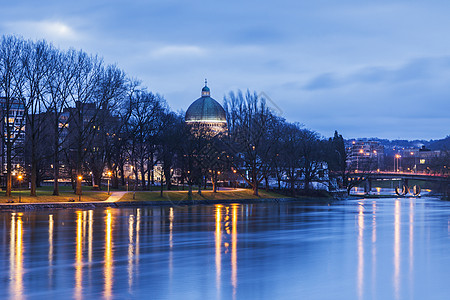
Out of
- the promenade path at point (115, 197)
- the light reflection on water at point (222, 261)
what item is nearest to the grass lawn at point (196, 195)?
the promenade path at point (115, 197)

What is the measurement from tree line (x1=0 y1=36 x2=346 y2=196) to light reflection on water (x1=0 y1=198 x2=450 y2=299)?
25080 mm

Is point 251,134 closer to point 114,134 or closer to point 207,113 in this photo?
point 114,134

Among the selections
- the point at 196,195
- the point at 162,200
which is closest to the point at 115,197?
the point at 162,200

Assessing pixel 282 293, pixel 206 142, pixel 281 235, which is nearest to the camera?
pixel 282 293

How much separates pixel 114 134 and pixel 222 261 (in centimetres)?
5685

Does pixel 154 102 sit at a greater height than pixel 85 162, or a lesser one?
greater

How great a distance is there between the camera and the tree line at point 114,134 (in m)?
63.7

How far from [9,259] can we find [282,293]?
40.1 ft

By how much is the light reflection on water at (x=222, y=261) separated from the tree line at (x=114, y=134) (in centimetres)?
2508

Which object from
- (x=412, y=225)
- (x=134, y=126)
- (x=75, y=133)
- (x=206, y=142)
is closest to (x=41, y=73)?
(x=75, y=133)

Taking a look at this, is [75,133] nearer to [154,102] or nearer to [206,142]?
[154,102]

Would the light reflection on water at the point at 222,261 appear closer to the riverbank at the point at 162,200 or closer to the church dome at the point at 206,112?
the riverbank at the point at 162,200

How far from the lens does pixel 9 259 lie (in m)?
25.1

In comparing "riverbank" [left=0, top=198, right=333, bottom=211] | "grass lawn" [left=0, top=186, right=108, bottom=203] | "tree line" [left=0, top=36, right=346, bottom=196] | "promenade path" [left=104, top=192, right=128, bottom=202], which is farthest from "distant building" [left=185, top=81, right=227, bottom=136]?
"grass lawn" [left=0, top=186, right=108, bottom=203]
